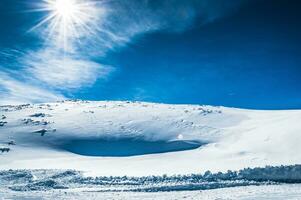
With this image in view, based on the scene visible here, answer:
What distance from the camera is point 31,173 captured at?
2448 cm

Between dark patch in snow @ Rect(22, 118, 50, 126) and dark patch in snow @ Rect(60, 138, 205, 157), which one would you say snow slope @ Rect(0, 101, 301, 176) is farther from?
dark patch in snow @ Rect(22, 118, 50, 126)

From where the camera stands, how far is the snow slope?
26312mm

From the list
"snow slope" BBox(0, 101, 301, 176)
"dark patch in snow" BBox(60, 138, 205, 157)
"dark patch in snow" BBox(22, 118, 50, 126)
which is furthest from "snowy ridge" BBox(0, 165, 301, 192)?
"dark patch in snow" BBox(22, 118, 50, 126)

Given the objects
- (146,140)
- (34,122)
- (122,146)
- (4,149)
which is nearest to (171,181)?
(122,146)

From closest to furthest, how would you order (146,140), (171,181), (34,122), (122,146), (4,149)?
(171,181)
(4,149)
(122,146)
(146,140)
(34,122)

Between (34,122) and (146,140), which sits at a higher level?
(34,122)

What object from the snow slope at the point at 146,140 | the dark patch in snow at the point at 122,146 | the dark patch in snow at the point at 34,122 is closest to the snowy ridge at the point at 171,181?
the snow slope at the point at 146,140

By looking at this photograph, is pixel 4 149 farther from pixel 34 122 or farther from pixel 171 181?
pixel 171 181

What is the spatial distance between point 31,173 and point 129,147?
12.2 metres

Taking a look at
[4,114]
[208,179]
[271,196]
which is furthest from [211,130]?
[4,114]

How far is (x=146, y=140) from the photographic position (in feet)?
119

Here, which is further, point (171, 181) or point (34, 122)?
point (34, 122)

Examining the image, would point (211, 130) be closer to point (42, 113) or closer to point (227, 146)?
point (227, 146)

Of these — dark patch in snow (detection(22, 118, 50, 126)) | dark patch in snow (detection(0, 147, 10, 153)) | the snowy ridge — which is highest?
dark patch in snow (detection(22, 118, 50, 126))
